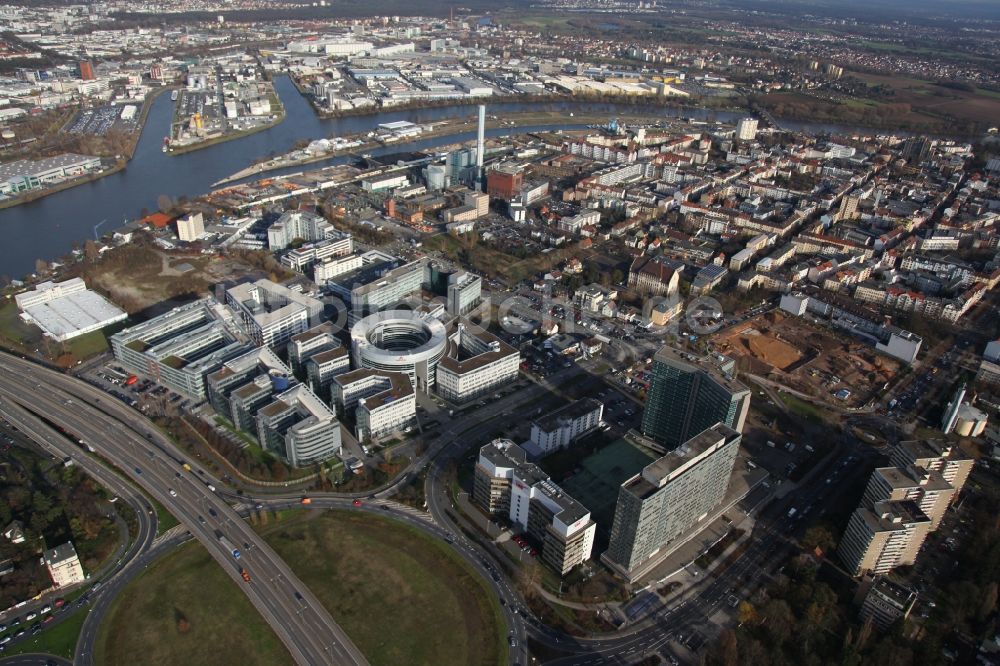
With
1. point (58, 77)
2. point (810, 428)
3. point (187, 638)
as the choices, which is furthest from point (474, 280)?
point (58, 77)

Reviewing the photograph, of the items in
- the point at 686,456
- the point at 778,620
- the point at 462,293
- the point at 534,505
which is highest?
the point at 686,456

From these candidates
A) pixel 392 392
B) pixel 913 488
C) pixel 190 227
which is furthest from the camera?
pixel 190 227

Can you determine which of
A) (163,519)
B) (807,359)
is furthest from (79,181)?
(807,359)

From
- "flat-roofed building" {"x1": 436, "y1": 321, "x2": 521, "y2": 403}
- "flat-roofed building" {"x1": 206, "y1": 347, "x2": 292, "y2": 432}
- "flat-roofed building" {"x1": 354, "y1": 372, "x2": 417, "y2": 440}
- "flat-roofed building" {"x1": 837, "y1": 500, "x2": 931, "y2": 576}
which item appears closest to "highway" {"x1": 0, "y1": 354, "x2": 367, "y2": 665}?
"flat-roofed building" {"x1": 206, "y1": 347, "x2": 292, "y2": 432}

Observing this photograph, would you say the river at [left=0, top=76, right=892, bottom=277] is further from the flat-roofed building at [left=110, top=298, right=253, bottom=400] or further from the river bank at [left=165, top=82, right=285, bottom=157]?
the flat-roofed building at [left=110, top=298, right=253, bottom=400]

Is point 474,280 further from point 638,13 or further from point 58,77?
point 638,13

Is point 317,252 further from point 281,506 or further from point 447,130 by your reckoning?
point 447,130
